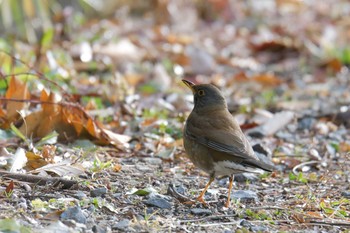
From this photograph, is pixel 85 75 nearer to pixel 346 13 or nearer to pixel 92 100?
pixel 92 100

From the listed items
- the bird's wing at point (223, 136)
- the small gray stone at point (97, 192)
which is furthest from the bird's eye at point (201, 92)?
the small gray stone at point (97, 192)

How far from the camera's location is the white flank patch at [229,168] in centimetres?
510

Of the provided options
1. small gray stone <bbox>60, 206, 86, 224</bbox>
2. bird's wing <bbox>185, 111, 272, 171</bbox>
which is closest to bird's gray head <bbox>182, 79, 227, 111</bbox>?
bird's wing <bbox>185, 111, 272, 171</bbox>

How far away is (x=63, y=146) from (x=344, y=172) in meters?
2.39

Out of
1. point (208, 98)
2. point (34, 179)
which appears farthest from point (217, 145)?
point (34, 179)

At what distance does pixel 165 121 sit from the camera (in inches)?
277

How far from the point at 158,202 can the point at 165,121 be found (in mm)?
2195

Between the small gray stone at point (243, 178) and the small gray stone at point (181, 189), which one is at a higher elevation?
the small gray stone at point (243, 178)

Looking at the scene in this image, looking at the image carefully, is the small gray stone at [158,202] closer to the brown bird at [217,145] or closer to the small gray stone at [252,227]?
the brown bird at [217,145]

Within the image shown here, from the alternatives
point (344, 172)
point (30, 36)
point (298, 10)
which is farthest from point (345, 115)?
point (298, 10)

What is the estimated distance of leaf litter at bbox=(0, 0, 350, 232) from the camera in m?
4.75

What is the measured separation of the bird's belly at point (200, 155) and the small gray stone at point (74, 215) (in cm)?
128

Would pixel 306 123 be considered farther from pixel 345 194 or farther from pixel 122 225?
pixel 122 225

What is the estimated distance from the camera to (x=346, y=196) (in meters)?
5.66
